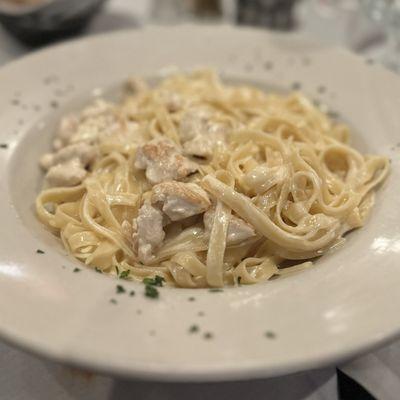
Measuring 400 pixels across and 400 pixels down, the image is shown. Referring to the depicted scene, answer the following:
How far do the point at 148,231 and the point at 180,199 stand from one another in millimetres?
189

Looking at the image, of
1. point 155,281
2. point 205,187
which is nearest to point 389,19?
point 205,187

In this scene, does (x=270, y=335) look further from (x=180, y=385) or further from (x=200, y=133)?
(x=200, y=133)

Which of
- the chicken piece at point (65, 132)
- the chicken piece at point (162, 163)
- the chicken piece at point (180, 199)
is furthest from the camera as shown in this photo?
the chicken piece at point (65, 132)

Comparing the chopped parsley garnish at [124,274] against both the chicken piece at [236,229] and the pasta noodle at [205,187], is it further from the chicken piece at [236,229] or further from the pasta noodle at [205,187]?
the chicken piece at [236,229]

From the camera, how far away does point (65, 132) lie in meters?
2.81

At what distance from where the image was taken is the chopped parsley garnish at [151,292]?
1825 millimetres

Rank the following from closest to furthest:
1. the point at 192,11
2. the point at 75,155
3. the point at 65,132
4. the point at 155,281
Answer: the point at 155,281 < the point at 75,155 < the point at 65,132 < the point at 192,11

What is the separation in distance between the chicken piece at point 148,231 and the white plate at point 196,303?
0.96 ft

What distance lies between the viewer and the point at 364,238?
6.91ft

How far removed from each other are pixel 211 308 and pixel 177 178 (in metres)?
0.75

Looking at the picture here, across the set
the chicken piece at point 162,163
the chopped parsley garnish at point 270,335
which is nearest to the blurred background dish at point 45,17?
the chicken piece at point 162,163

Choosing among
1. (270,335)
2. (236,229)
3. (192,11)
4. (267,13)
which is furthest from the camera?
(192,11)

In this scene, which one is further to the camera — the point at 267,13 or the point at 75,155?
the point at 267,13

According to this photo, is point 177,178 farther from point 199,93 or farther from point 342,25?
point 342,25
